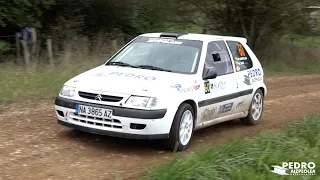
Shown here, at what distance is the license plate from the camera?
21.4ft

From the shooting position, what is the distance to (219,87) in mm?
7758

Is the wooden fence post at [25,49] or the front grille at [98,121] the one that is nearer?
the front grille at [98,121]

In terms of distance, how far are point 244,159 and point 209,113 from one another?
1973 millimetres

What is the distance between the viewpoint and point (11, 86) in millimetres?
10664

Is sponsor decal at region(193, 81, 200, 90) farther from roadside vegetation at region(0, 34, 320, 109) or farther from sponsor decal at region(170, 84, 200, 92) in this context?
roadside vegetation at region(0, 34, 320, 109)

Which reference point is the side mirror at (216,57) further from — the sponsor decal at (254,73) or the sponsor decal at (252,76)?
the sponsor decal at (254,73)


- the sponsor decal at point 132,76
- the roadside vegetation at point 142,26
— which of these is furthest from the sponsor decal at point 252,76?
the roadside vegetation at point 142,26

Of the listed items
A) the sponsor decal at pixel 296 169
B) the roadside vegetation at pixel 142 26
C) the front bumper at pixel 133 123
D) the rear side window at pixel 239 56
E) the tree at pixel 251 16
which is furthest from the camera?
the tree at pixel 251 16

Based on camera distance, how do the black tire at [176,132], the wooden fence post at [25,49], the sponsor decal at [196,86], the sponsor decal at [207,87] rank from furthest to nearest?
the wooden fence post at [25,49] < the sponsor decal at [207,87] < the sponsor decal at [196,86] < the black tire at [176,132]

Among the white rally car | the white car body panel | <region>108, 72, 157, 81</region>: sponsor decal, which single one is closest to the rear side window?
the white rally car

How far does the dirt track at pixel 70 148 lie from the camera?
583cm

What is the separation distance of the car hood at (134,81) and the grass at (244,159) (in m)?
1.17

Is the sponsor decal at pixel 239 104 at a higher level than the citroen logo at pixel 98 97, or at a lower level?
lower

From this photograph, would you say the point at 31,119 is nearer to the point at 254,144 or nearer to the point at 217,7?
the point at 254,144
